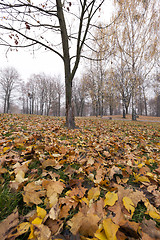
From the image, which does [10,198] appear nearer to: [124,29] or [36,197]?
[36,197]

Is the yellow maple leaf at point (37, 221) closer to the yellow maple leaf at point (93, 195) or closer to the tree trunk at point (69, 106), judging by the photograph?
the yellow maple leaf at point (93, 195)

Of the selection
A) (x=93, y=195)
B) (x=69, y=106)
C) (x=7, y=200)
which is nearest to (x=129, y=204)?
(x=93, y=195)

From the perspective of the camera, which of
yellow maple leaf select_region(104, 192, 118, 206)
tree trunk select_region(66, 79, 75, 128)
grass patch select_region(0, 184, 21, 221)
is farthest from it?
tree trunk select_region(66, 79, 75, 128)

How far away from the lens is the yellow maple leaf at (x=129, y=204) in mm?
905

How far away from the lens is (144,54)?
10.7 metres

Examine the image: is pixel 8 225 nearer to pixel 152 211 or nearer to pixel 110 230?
pixel 110 230

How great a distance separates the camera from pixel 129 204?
96 cm

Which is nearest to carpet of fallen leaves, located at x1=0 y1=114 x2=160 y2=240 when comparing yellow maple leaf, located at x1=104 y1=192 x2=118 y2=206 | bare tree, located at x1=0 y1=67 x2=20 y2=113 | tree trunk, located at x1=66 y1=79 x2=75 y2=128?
yellow maple leaf, located at x1=104 y1=192 x2=118 y2=206

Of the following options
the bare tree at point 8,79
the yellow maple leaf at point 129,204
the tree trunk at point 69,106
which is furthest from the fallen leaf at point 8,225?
→ the bare tree at point 8,79

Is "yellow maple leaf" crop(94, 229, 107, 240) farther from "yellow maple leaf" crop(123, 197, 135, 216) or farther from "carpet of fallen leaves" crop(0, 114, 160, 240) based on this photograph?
"yellow maple leaf" crop(123, 197, 135, 216)

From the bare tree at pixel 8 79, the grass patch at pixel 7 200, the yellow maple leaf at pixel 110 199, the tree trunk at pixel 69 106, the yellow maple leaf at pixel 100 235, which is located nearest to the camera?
the yellow maple leaf at pixel 100 235

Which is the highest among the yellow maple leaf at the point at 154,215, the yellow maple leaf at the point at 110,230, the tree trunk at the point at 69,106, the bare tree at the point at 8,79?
the bare tree at the point at 8,79

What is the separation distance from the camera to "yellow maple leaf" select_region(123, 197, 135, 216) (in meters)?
0.91

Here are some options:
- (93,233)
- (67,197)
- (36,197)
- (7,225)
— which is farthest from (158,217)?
(7,225)
